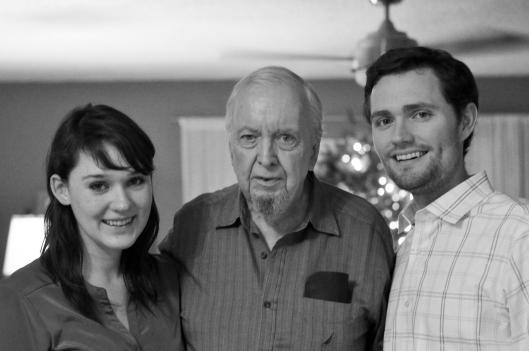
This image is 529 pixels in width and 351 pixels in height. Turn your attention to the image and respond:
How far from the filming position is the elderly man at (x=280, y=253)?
1.91m

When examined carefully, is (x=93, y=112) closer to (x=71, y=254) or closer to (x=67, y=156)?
(x=67, y=156)

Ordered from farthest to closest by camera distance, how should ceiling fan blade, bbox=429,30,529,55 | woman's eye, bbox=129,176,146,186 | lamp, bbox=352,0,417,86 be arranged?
ceiling fan blade, bbox=429,30,529,55, lamp, bbox=352,0,417,86, woman's eye, bbox=129,176,146,186

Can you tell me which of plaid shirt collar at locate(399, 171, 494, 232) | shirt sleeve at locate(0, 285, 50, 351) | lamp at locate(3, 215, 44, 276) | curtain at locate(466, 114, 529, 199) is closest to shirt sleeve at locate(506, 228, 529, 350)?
plaid shirt collar at locate(399, 171, 494, 232)

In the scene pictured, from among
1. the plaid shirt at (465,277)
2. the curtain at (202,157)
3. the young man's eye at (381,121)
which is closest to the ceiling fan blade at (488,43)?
the curtain at (202,157)

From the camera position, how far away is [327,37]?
20.5ft

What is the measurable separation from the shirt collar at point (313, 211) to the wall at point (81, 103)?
6196mm

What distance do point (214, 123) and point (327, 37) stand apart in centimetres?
239

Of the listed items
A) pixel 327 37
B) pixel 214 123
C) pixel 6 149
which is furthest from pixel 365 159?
pixel 6 149

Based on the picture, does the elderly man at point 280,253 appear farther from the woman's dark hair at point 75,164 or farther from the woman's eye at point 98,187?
the woman's eye at point 98,187

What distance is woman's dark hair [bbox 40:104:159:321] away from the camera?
1.75 m

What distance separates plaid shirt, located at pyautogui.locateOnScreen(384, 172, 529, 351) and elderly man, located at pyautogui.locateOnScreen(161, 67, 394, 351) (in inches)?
5.1

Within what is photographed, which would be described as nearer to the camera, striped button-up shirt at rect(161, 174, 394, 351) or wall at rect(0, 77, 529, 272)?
striped button-up shirt at rect(161, 174, 394, 351)

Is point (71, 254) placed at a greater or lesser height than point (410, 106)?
lesser

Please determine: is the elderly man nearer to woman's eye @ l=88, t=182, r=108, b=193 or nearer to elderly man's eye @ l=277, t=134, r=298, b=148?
elderly man's eye @ l=277, t=134, r=298, b=148
